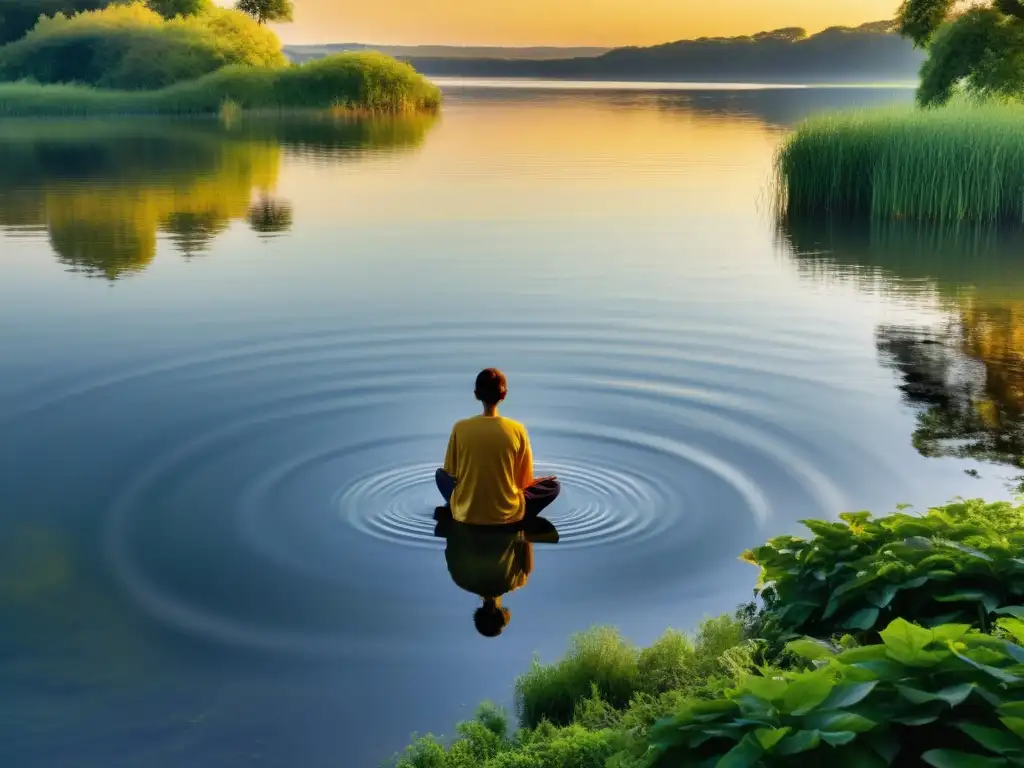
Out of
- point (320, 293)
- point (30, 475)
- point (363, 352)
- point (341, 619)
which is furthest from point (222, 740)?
point (320, 293)

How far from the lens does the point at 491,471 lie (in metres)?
9.57

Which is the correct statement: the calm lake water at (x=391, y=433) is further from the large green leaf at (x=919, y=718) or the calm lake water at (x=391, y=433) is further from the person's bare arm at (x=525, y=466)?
the large green leaf at (x=919, y=718)

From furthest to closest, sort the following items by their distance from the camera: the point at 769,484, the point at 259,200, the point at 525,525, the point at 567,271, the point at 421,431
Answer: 1. the point at 259,200
2. the point at 567,271
3. the point at 421,431
4. the point at 769,484
5. the point at 525,525

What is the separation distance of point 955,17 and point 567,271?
2740 cm

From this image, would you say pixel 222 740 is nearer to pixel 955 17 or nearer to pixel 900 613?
pixel 900 613

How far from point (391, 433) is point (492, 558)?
10.6 feet

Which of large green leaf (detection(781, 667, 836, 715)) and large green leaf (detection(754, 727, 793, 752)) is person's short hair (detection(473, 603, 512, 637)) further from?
large green leaf (detection(754, 727, 793, 752))

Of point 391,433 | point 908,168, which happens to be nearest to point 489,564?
point 391,433

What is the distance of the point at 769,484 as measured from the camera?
11.2m

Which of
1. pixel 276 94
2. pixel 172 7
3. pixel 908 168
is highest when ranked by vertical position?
pixel 172 7

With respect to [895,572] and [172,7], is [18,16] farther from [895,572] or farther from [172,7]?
[895,572]

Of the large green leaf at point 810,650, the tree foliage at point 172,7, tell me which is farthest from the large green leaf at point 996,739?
the tree foliage at point 172,7

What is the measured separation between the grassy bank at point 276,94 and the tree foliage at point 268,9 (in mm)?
39439

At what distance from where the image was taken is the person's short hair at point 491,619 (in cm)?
834
